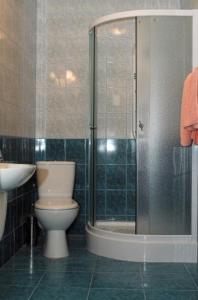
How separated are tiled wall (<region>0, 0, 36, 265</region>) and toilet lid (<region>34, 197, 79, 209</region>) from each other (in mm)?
207

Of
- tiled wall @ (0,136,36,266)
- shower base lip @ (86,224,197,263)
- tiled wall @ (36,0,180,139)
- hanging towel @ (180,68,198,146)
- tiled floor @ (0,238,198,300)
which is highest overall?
tiled wall @ (36,0,180,139)

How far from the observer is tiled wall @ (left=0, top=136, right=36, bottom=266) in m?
2.68

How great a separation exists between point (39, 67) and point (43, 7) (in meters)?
0.61

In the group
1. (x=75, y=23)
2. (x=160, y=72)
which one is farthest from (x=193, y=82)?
(x=75, y=23)

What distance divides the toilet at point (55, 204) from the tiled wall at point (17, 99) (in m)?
0.20

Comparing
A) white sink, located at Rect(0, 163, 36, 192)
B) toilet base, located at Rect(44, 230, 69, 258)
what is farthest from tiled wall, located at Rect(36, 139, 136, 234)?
white sink, located at Rect(0, 163, 36, 192)

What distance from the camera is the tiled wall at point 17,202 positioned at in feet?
8.79

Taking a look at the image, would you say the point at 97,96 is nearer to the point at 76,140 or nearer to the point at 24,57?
the point at 76,140

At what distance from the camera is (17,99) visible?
2.98 m

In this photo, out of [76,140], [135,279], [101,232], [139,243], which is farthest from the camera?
[76,140]

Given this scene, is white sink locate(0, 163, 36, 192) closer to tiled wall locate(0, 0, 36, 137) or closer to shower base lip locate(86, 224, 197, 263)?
tiled wall locate(0, 0, 36, 137)

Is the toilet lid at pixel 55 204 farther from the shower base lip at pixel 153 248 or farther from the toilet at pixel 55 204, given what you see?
the shower base lip at pixel 153 248

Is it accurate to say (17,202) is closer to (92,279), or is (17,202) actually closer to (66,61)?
(92,279)

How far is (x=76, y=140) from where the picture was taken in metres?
3.50
